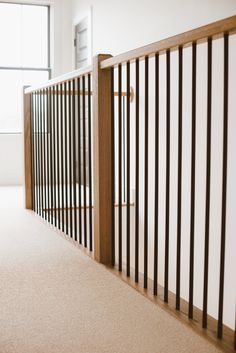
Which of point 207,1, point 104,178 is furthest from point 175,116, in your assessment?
point 104,178

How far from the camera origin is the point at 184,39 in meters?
1.68

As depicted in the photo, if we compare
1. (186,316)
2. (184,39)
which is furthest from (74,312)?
(184,39)

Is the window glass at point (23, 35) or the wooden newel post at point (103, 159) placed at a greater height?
the window glass at point (23, 35)

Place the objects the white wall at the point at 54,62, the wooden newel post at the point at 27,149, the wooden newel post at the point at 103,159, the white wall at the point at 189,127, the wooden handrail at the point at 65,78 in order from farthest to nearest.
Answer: the white wall at the point at 54,62 < the wooden newel post at the point at 27,149 < the white wall at the point at 189,127 < the wooden handrail at the point at 65,78 < the wooden newel post at the point at 103,159

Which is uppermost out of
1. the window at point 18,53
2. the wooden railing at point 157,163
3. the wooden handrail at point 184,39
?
the window at point 18,53

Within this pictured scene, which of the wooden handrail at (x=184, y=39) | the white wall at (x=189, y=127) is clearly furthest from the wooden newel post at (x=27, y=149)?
the wooden handrail at (x=184, y=39)

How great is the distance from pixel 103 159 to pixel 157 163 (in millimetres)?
491

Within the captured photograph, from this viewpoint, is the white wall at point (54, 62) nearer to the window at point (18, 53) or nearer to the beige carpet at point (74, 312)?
the window at point (18, 53)

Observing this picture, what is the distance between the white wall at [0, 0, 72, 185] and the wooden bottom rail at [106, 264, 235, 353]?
4.63m

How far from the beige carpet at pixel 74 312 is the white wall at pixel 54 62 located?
4073 mm

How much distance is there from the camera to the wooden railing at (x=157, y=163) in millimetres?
1647

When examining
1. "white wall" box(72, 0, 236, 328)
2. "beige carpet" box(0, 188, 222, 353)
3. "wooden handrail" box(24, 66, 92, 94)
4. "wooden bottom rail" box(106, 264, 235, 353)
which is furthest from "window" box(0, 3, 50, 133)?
"wooden bottom rail" box(106, 264, 235, 353)

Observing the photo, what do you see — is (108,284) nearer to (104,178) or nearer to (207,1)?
(104,178)

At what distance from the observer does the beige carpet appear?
1506 mm
